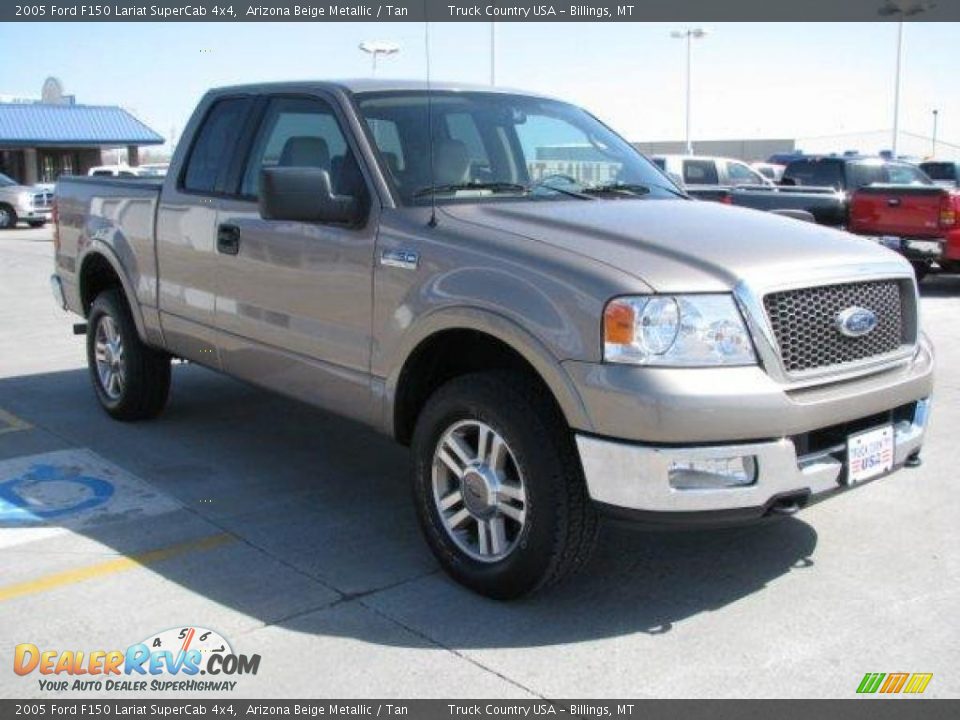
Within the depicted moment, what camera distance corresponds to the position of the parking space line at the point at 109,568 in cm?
409

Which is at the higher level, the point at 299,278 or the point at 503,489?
the point at 299,278

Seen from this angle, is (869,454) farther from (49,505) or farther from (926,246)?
(926,246)

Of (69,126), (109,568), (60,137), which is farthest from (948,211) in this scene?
(69,126)

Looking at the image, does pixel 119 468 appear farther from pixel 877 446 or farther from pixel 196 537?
pixel 877 446

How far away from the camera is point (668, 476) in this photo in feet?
11.3

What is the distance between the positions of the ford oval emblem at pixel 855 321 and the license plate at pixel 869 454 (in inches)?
14.6

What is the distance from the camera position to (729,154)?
68938mm

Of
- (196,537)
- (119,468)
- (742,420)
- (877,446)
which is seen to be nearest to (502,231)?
(742,420)

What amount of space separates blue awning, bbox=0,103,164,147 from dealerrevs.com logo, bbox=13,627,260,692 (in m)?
40.8

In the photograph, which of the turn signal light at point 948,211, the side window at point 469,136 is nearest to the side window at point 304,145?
the side window at point 469,136

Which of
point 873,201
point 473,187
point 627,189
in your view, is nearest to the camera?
point 473,187

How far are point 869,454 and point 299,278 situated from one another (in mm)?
2514

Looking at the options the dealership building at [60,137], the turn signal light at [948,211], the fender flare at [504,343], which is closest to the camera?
the fender flare at [504,343]

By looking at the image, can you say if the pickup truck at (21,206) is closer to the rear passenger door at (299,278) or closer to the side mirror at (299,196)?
the rear passenger door at (299,278)
